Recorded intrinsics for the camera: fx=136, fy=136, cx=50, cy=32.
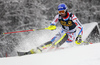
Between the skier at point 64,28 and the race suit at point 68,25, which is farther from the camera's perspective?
the race suit at point 68,25

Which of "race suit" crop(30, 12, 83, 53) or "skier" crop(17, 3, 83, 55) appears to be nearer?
"skier" crop(17, 3, 83, 55)

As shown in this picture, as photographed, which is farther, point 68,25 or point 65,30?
point 65,30

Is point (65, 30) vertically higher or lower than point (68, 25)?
lower

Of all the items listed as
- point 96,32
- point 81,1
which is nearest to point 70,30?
point 96,32

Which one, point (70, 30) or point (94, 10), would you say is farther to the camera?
point (94, 10)

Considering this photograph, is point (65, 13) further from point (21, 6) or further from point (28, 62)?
point (21, 6)

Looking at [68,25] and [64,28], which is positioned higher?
[68,25]

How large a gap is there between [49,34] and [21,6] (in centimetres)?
327

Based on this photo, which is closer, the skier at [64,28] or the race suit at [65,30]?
the skier at [64,28]

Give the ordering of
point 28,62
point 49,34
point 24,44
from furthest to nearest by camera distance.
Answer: point 49,34 < point 24,44 < point 28,62

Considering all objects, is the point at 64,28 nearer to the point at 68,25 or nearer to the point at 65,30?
the point at 65,30

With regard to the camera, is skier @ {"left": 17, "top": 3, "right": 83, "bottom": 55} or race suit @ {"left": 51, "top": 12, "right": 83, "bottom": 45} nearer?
skier @ {"left": 17, "top": 3, "right": 83, "bottom": 55}

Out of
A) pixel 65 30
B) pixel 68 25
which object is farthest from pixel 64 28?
pixel 68 25

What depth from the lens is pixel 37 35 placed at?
34.3ft
